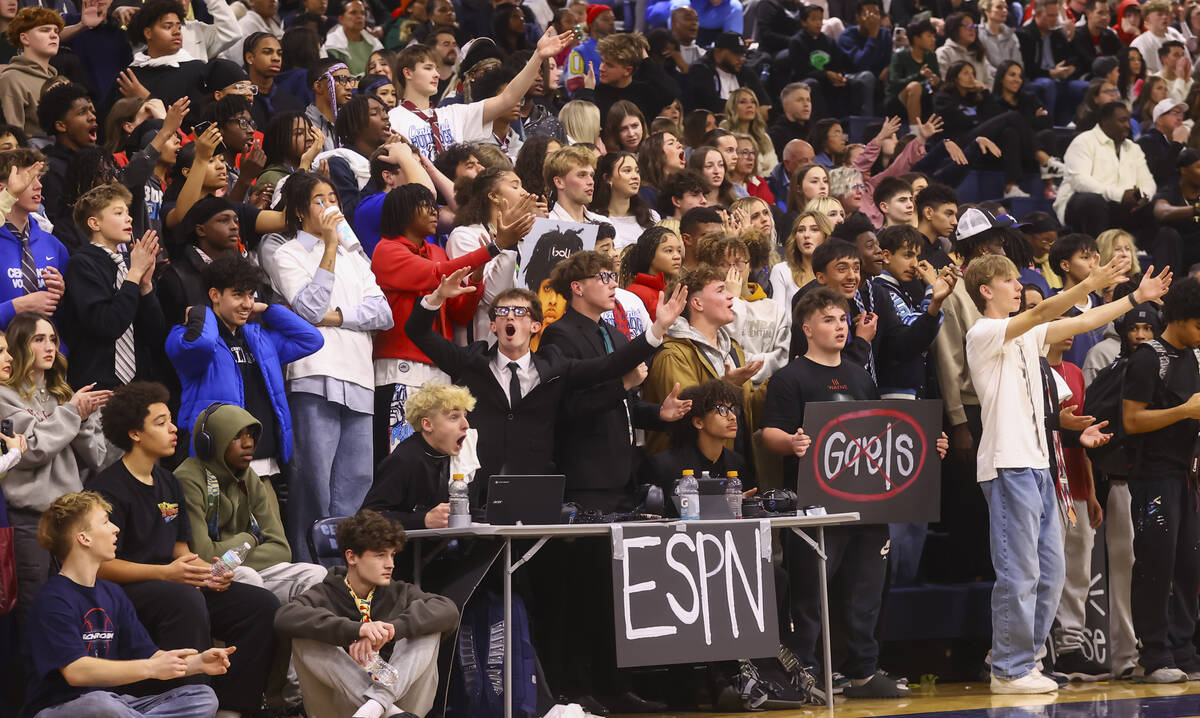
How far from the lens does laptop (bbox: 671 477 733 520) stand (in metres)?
7.28

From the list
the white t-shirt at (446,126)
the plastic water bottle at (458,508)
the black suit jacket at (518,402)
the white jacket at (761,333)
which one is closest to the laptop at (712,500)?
the black suit jacket at (518,402)

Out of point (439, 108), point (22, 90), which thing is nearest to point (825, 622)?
point (439, 108)

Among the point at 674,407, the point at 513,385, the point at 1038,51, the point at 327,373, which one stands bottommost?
the point at 674,407

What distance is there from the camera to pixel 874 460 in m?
8.06

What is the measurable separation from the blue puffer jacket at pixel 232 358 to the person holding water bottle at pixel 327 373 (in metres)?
0.16

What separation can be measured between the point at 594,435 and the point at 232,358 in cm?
176

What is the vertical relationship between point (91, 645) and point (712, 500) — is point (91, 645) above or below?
below

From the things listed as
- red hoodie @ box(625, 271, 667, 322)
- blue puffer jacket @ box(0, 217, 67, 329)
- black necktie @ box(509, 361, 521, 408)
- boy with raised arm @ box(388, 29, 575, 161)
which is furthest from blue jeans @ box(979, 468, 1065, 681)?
blue puffer jacket @ box(0, 217, 67, 329)

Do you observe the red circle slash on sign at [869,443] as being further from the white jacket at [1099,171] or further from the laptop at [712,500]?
the white jacket at [1099,171]

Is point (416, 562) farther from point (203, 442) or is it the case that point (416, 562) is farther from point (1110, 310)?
point (1110, 310)

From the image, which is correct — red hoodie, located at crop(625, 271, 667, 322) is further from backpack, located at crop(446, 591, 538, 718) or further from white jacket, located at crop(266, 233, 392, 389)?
backpack, located at crop(446, 591, 538, 718)

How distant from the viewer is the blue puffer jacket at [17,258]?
7160 millimetres

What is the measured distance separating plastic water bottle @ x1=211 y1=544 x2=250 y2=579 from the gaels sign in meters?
2.75

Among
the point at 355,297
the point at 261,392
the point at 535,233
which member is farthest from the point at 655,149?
the point at 261,392
